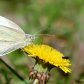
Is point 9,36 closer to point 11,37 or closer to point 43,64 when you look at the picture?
point 11,37

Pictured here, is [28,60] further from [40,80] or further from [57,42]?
[40,80]

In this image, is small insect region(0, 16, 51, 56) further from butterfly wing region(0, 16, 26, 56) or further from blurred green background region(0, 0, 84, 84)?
blurred green background region(0, 0, 84, 84)

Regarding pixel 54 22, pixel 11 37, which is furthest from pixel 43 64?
pixel 54 22

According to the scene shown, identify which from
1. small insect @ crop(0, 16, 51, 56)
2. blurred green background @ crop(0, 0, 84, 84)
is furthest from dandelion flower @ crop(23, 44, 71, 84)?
blurred green background @ crop(0, 0, 84, 84)

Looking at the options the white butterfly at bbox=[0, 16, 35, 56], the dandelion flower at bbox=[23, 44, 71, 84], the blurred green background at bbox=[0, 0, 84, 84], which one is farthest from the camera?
the blurred green background at bbox=[0, 0, 84, 84]

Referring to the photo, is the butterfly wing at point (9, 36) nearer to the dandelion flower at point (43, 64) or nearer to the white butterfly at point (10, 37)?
the white butterfly at point (10, 37)

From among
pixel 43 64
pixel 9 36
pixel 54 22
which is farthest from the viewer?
pixel 54 22

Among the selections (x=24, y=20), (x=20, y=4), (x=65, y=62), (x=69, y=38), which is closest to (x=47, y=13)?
(x=24, y=20)
